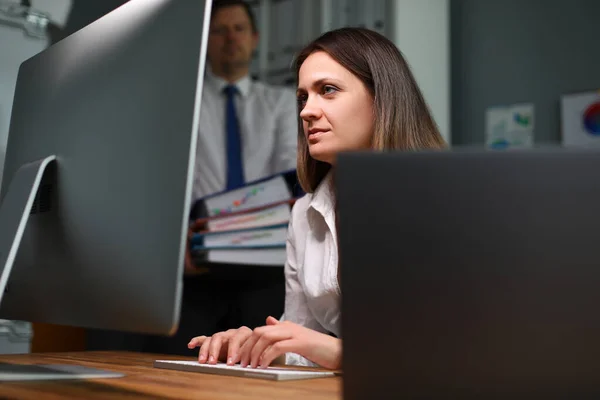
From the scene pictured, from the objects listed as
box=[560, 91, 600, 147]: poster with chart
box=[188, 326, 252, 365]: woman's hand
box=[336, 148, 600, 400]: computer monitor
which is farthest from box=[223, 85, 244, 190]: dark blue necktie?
box=[336, 148, 600, 400]: computer monitor

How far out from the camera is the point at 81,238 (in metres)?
0.80

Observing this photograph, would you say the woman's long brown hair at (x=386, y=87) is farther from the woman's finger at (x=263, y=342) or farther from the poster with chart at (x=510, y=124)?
the poster with chart at (x=510, y=124)

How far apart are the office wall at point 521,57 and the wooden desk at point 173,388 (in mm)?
2170

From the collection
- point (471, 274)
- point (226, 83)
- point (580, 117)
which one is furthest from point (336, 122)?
point (580, 117)

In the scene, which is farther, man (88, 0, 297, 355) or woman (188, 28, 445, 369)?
man (88, 0, 297, 355)

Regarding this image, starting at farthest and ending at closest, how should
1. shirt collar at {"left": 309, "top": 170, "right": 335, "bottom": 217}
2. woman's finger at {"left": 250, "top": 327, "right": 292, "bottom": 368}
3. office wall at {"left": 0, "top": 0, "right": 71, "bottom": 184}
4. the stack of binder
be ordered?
1. the stack of binder
2. shirt collar at {"left": 309, "top": 170, "right": 335, "bottom": 217}
3. office wall at {"left": 0, "top": 0, "right": 71, "bottom": 184}
4. woman's finger at {"left": 250, "top": 327, "right": 292, "bottom": 368}

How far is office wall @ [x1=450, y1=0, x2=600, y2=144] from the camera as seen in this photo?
2701 mm

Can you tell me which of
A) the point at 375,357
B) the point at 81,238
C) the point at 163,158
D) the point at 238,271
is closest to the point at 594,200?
the point at 375,357

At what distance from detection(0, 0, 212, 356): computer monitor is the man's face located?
173 centimetres

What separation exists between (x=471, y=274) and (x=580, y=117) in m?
2.41

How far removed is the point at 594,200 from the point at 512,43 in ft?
8.56

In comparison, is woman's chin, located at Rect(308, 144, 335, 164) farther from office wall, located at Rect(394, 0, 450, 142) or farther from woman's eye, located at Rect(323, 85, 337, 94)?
office wall, located at Rect(394, 0, 450, 142)

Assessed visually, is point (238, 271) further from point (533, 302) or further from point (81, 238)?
point (533, 302)

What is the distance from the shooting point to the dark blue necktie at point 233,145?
2.51 metres
